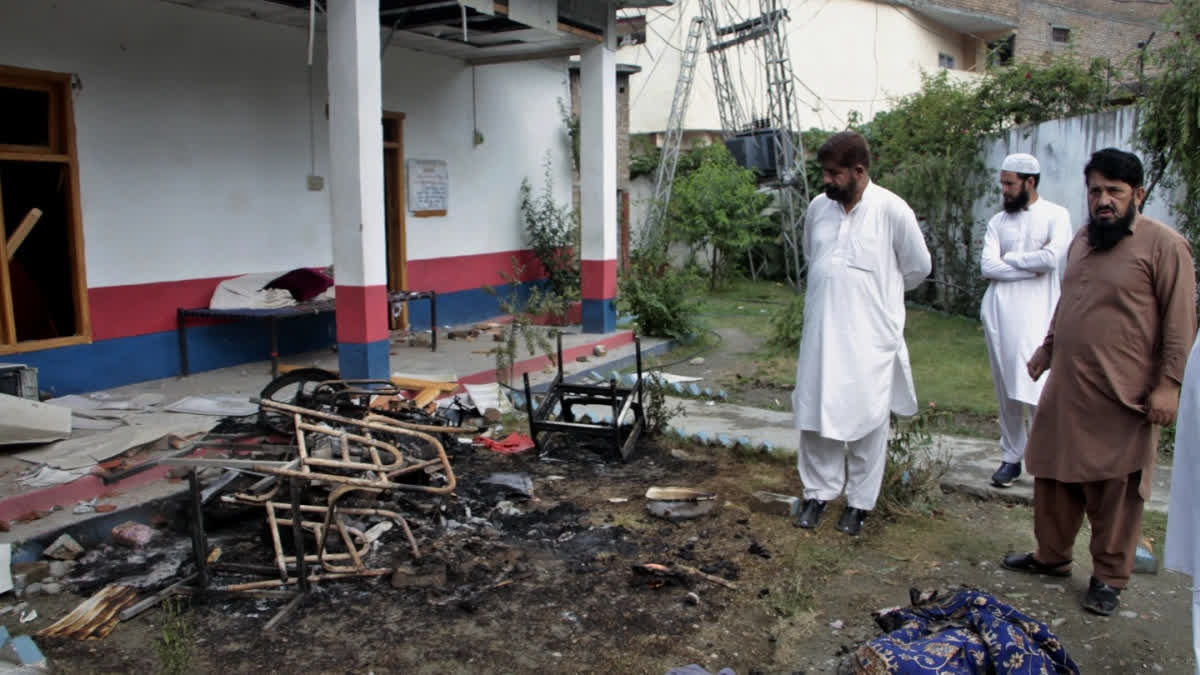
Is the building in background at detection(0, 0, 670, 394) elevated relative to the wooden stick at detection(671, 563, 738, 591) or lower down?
elevated

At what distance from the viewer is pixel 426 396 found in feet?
23.0

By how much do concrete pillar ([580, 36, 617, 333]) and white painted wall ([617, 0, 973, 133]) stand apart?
409 inches

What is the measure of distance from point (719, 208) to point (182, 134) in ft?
34.8

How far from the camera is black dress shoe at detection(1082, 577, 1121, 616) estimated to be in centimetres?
383

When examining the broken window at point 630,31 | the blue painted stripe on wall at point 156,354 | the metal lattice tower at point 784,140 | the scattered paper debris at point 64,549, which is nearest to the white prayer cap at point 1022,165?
the scattered paper debris at point 64,549

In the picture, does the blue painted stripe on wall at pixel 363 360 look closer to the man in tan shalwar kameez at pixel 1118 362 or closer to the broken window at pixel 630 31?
the man in tan shalwar kameez at pixel 1118 362

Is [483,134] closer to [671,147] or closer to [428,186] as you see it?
[428,186]

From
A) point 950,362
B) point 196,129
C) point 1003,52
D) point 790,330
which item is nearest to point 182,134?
point 196,129

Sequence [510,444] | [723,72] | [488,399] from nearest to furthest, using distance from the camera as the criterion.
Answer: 1. [510,444]
2. [488,399]
3. [723,72]

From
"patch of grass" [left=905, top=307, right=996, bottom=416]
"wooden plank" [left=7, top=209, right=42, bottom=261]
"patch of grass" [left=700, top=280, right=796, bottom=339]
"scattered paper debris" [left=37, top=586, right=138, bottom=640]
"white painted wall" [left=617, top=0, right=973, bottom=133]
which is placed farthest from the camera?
"white painted wall" [left=617, top=0, right=973, bottom=133]

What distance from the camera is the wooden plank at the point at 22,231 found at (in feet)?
22.2

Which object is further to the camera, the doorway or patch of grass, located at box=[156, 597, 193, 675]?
the doorway

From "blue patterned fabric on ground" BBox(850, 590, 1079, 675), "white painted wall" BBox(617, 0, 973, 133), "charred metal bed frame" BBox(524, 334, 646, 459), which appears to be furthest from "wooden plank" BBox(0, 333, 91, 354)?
"white painted wall" BBox(617, 0, 973, 133)

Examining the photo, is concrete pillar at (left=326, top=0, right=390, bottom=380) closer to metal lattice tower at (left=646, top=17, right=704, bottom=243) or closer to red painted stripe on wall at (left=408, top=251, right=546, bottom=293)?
red painted stripe on wall at (left=408, top=251, right=546, bottom=293)
